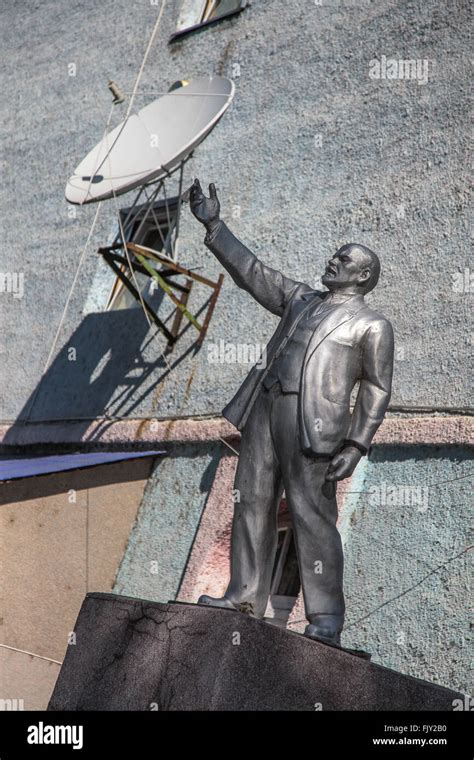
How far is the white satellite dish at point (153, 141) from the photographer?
369 inches

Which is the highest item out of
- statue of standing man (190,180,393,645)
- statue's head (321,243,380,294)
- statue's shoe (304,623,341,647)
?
statue's head (321,243,380,294)

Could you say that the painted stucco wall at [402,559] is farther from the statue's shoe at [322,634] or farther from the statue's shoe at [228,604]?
the statue's shoe at [228,604]

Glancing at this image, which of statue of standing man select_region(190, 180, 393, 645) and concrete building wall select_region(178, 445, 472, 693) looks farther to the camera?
concrete building wall select_region(178, 445, 472, 693)

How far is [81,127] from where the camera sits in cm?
1266

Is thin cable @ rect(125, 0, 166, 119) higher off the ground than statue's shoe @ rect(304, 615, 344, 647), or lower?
higher

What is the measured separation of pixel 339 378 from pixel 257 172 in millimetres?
5021

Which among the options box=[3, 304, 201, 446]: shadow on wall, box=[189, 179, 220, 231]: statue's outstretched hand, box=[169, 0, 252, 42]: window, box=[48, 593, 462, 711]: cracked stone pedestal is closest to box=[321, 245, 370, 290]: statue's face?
box=[189, 179, 220, 231]: statue's outstretched hand

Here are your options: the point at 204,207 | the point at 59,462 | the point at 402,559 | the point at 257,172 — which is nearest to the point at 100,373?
the point at 59,462

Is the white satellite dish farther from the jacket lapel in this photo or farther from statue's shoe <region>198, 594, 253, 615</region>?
statue's shoe <region>198, 594, 253, 615</region>

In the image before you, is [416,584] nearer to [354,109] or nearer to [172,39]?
[354,109]

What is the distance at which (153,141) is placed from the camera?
986 cm

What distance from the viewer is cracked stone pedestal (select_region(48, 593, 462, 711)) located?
5254 millimetres

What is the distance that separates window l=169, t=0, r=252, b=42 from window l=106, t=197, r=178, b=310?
1.77 m

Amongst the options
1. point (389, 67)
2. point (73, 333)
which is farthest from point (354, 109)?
point (73, 333)
